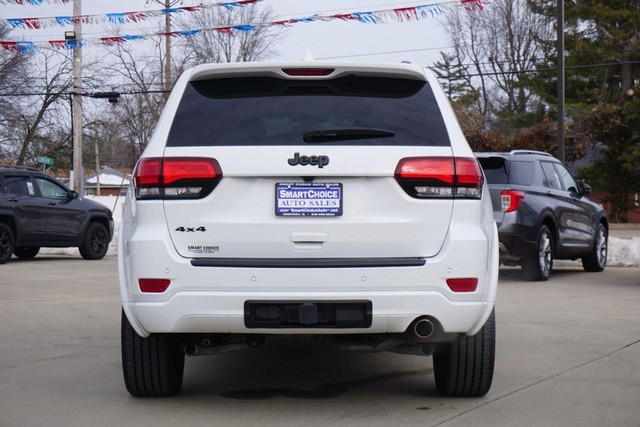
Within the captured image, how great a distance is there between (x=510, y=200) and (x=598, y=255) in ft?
9.52

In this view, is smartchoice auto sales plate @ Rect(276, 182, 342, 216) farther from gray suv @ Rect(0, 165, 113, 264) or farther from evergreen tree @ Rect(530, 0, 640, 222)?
evergreen tree @ Rect(530, 0, 640, 222)

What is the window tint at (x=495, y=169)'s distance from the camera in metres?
13.6

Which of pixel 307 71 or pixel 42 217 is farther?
pixel 42 217

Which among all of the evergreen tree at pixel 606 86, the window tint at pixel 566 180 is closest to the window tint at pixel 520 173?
the window tint at pixel 566 180

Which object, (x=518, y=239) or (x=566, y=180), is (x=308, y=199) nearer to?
(x=518, y=239)

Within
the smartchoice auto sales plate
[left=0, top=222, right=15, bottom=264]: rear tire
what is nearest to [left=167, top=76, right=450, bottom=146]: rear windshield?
the smartchoice auto sales plate

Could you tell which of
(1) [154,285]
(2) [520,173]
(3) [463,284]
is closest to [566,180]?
(2) [520,173]

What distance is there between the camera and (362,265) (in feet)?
16.3

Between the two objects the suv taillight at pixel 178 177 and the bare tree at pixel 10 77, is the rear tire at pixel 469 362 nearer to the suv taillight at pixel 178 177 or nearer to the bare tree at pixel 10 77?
the suv taillight at pixel 178 177

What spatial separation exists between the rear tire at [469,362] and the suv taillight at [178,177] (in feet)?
5.26

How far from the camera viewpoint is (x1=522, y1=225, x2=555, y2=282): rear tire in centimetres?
1353

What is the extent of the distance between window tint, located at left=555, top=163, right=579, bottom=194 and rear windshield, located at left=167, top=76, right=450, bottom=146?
9.56 metres

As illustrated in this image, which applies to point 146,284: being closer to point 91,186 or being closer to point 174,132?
point 174,132

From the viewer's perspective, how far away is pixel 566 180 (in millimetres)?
14750
